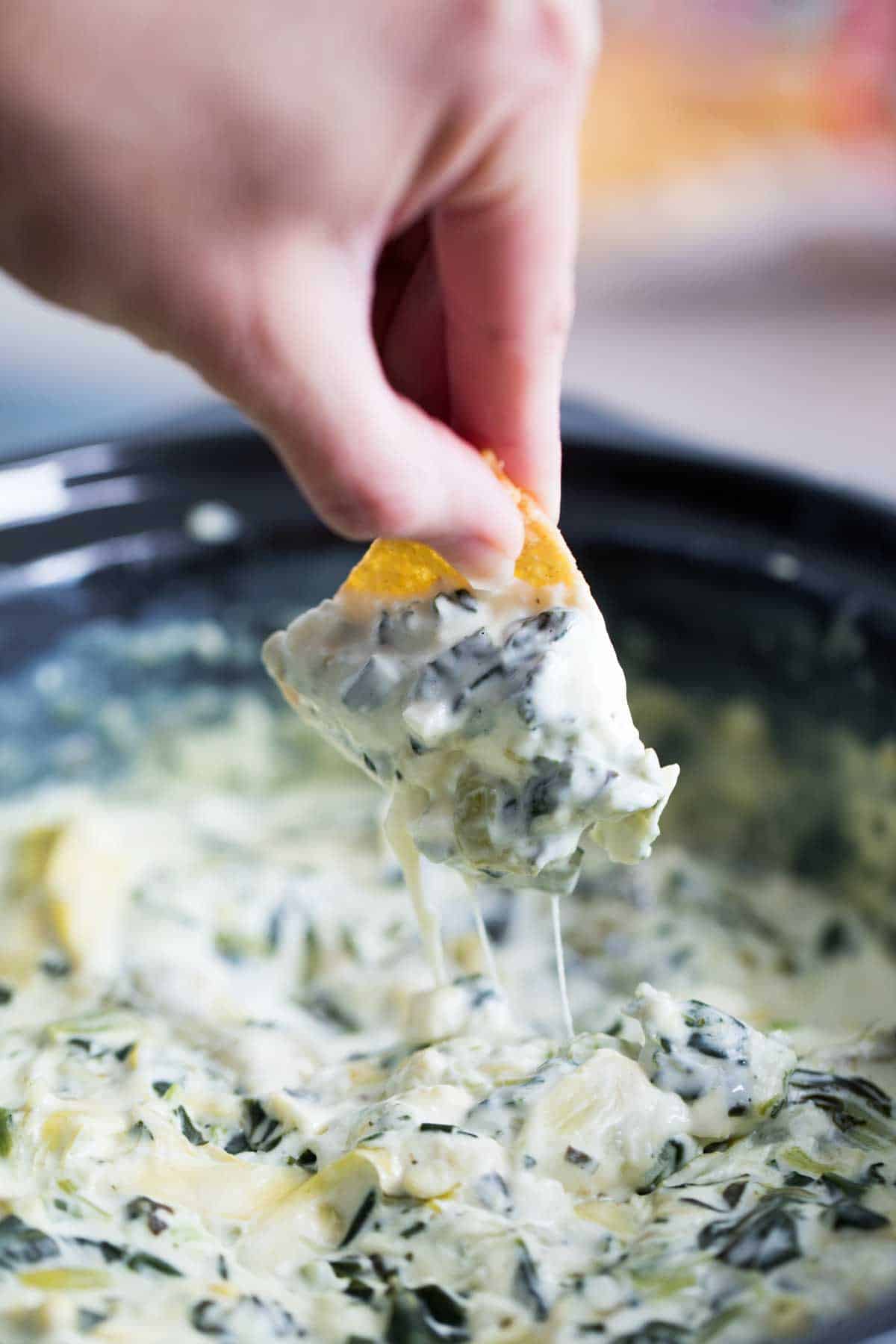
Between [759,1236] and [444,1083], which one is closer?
[759,1236]

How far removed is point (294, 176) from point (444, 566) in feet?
1.56

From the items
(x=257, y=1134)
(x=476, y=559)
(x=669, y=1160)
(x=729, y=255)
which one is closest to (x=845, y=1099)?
(x=669, y=1160)

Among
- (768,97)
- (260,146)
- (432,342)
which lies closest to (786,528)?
(432,342)

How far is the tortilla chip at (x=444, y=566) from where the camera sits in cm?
128

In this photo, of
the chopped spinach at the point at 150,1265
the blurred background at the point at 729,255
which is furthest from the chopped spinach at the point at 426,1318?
the blurred background at the point at 729,255

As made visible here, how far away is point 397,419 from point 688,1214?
0.72 m

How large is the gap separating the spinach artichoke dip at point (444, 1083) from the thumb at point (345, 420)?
25cm

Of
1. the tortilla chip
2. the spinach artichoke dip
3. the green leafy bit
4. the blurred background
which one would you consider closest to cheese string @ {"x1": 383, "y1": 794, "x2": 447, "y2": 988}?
the spinach artichoke dip

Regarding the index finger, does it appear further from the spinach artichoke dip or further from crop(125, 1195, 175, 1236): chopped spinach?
crop(125, 1195, 175, 1236): chopped spinach

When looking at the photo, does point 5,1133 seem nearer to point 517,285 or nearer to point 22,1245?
point 22,1245

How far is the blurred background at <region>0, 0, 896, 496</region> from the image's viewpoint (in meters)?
3.15

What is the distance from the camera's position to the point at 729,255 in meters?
3.59

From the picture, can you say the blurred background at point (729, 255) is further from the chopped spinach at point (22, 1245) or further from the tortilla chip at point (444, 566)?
the chopped spinach at point (22, 1245)

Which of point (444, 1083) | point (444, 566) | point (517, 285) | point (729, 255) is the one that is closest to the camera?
point (517, 285)
